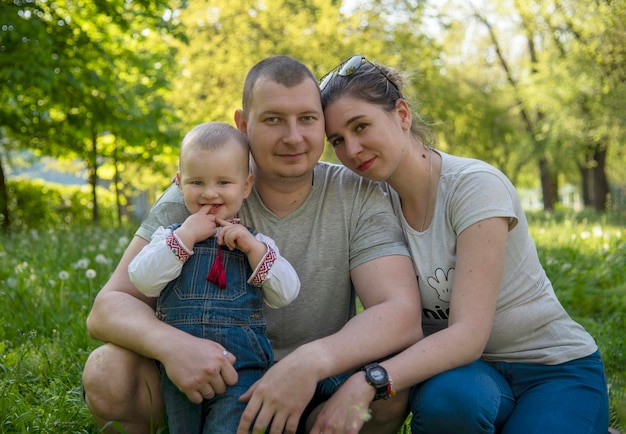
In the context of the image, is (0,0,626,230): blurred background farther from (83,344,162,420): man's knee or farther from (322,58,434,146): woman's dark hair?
(83,344,162,420): man's knee

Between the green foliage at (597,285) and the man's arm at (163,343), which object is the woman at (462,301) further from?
the green foliage at (597,285)

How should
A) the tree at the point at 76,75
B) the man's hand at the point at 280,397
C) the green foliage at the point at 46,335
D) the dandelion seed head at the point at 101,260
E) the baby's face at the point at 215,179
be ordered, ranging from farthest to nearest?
the tree at the point at 76,75 → the dandelion seed head at the point at 101,260 → the green foliage at the point at 46,335 → the baby's face at the point at 215,179 → the man's hand at the point at 280,397

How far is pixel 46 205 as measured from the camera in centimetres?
1443

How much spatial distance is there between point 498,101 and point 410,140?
2502 cm

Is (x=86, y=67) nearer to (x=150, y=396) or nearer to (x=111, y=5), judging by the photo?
(x=111, y=5)

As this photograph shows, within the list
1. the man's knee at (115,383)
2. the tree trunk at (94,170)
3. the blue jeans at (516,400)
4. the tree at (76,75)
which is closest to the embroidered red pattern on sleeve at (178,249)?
the man's knee at (115,383)

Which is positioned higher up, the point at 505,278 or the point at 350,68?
the point at 350,68

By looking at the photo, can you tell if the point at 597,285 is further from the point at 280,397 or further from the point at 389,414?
the point at 280,397

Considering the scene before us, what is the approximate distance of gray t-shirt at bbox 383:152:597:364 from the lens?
268 centimetres

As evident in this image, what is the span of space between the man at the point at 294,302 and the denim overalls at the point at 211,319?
2.9 inches

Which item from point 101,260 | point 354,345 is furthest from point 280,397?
point 101,260

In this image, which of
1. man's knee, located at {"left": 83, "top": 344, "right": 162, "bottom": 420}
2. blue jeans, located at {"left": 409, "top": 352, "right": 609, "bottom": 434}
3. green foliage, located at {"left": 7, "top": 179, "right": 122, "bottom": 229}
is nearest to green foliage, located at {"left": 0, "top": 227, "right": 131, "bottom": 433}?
man's knee, located at {"left": 83, "top": 344, "right": 162, "bottom": 420}

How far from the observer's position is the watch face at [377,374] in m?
2.37

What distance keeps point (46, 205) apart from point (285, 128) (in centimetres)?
1300
